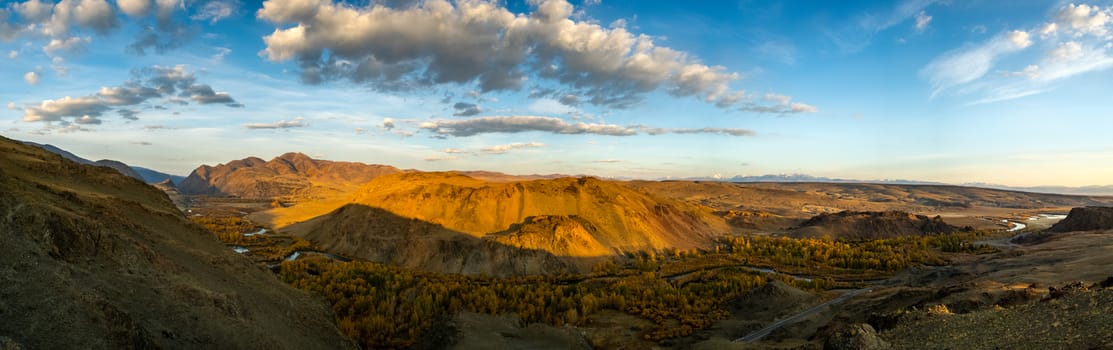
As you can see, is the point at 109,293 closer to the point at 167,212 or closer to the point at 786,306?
the point at 167,212

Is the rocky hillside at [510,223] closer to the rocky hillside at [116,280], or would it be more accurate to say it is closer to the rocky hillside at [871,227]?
the rocky hillside at [871,227]

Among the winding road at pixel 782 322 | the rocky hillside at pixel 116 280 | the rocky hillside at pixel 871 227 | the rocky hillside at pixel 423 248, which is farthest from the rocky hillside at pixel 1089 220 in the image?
the rocky hillside at pixel 116 280

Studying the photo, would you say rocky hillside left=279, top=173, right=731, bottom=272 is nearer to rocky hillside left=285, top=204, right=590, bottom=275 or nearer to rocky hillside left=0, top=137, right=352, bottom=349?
rocky hillside left=285, top=204, right=590, bottom=275

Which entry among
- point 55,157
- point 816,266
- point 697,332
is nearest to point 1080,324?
point 697,332

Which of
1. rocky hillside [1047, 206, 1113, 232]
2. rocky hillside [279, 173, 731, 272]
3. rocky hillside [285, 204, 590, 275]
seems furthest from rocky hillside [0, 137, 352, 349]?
rocky hillside [1047, 206, 1113, 232]

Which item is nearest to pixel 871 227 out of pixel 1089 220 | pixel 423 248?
pixel 1089 220

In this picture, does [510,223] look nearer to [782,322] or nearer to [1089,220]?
[782,322]
